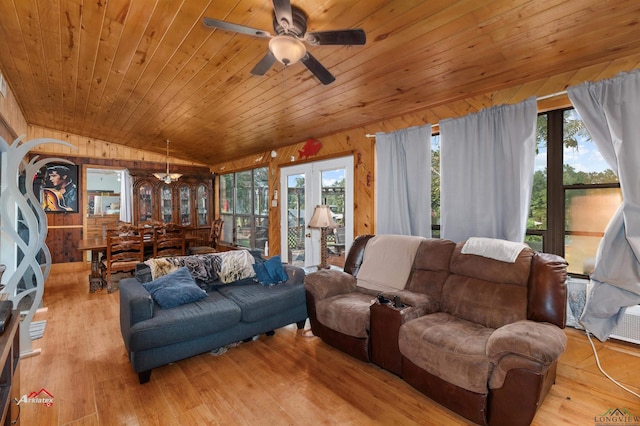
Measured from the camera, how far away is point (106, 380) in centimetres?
230

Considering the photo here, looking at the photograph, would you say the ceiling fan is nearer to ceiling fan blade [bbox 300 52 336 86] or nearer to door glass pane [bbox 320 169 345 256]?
ceiling fan blade [bbox 300 52 336 86]

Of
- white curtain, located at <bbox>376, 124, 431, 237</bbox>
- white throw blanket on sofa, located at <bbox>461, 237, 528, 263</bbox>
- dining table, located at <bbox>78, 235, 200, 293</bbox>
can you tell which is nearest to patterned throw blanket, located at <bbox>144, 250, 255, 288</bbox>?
white curtain, located at <bbox>376, 124, 431, 237</bbox>

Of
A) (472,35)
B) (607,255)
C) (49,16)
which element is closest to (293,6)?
(472,35)

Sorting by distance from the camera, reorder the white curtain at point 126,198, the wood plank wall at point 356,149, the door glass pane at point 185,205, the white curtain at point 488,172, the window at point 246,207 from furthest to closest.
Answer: the door glass pane at point 185,205 < the white curtain at point 126,198 < the window at point 246,207 < the white curtain at point 488,172 < the wood plank wall at point 356,149

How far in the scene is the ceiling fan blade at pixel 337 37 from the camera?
1.66m

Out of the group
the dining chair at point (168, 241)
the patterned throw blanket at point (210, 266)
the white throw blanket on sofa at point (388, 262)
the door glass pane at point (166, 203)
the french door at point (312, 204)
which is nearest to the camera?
the white throw blanket on sofa at point (388, 262)

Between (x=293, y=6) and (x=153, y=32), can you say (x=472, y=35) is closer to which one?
(x=293, y=6)

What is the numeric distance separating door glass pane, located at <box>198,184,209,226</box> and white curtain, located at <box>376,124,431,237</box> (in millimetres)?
5063

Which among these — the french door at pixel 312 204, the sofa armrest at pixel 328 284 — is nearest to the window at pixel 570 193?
the sofa armrest at pixel 328 284

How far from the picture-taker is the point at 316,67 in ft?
6.51

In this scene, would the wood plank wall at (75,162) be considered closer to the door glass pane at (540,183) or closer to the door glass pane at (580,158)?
the door glass pane at (540,183)

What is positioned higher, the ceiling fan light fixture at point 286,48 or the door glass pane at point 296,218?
the ceiling fan light fixture at point 286,48

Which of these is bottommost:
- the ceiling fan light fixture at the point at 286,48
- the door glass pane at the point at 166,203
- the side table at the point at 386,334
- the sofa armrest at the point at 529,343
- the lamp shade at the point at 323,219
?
the side table at the point at 386,334

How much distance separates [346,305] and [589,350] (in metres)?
1.86
